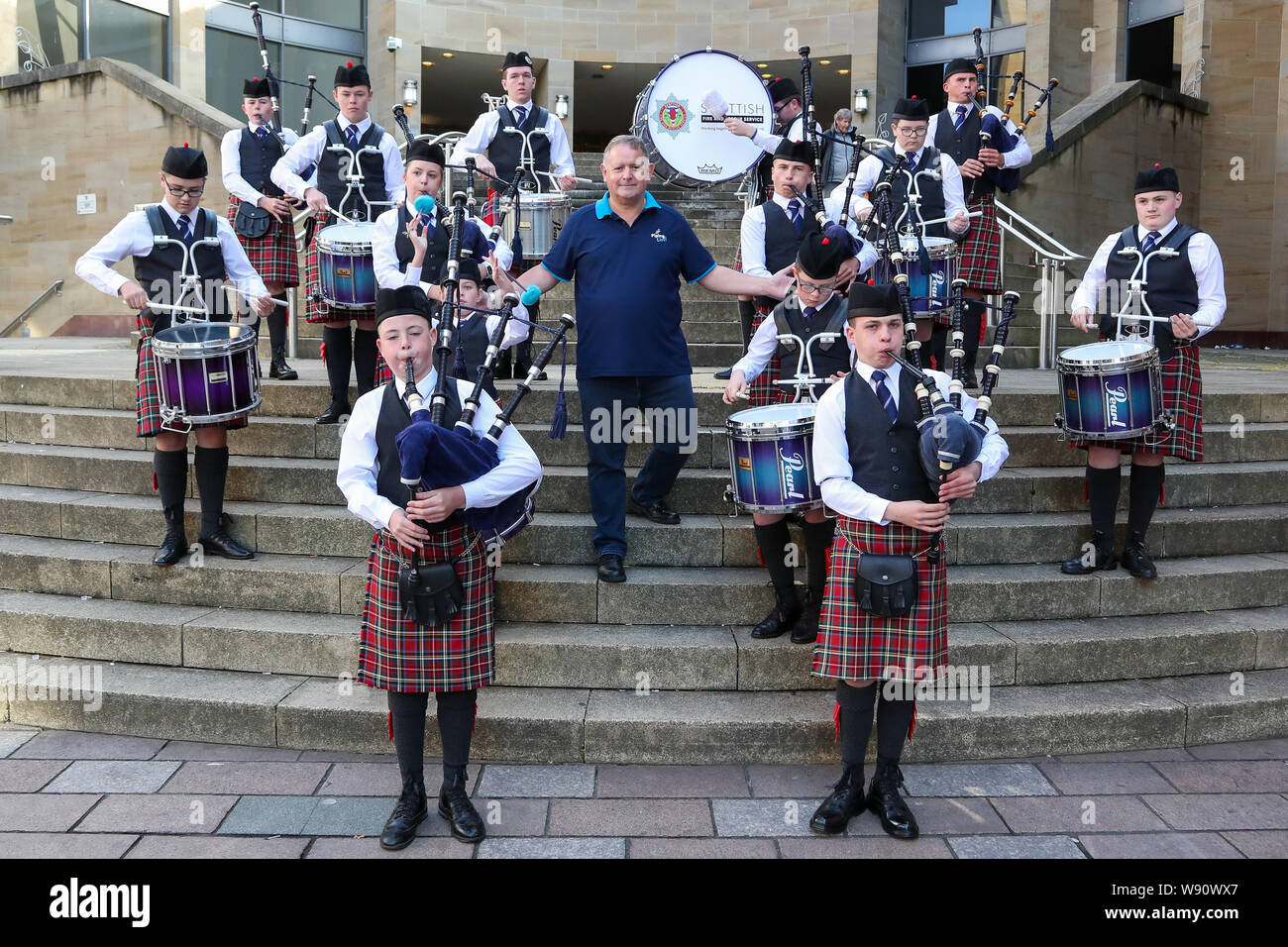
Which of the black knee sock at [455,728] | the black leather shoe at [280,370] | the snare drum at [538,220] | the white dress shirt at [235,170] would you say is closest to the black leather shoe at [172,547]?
the black leather shoe at [280,370]

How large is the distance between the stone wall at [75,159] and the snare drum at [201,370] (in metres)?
7.84

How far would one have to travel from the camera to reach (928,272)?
19.5 feet

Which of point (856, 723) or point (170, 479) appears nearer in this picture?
point (856, 723)

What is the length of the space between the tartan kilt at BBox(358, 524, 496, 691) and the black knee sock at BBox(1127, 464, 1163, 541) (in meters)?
3.22

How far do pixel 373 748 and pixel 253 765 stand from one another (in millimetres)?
448

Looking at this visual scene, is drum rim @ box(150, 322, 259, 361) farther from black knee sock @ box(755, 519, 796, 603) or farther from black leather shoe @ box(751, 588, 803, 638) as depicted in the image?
black leather shoe @ box(751, 588, 803, 638)

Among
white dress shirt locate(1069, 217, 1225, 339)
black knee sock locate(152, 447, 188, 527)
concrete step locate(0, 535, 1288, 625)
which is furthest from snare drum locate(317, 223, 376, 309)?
white dress shirt locate(1069, 217, 1225, 339)

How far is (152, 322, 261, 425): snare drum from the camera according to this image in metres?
4.77

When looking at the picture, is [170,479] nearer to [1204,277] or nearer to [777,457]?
[777,457]

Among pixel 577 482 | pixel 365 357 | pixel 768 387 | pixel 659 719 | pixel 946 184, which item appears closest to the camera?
pixel 659 719

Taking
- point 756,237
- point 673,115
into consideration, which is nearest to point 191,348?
point 756,237

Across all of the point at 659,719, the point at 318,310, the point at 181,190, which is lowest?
the point at 659,719

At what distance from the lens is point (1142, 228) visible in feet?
17.6

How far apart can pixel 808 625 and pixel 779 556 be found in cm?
32
